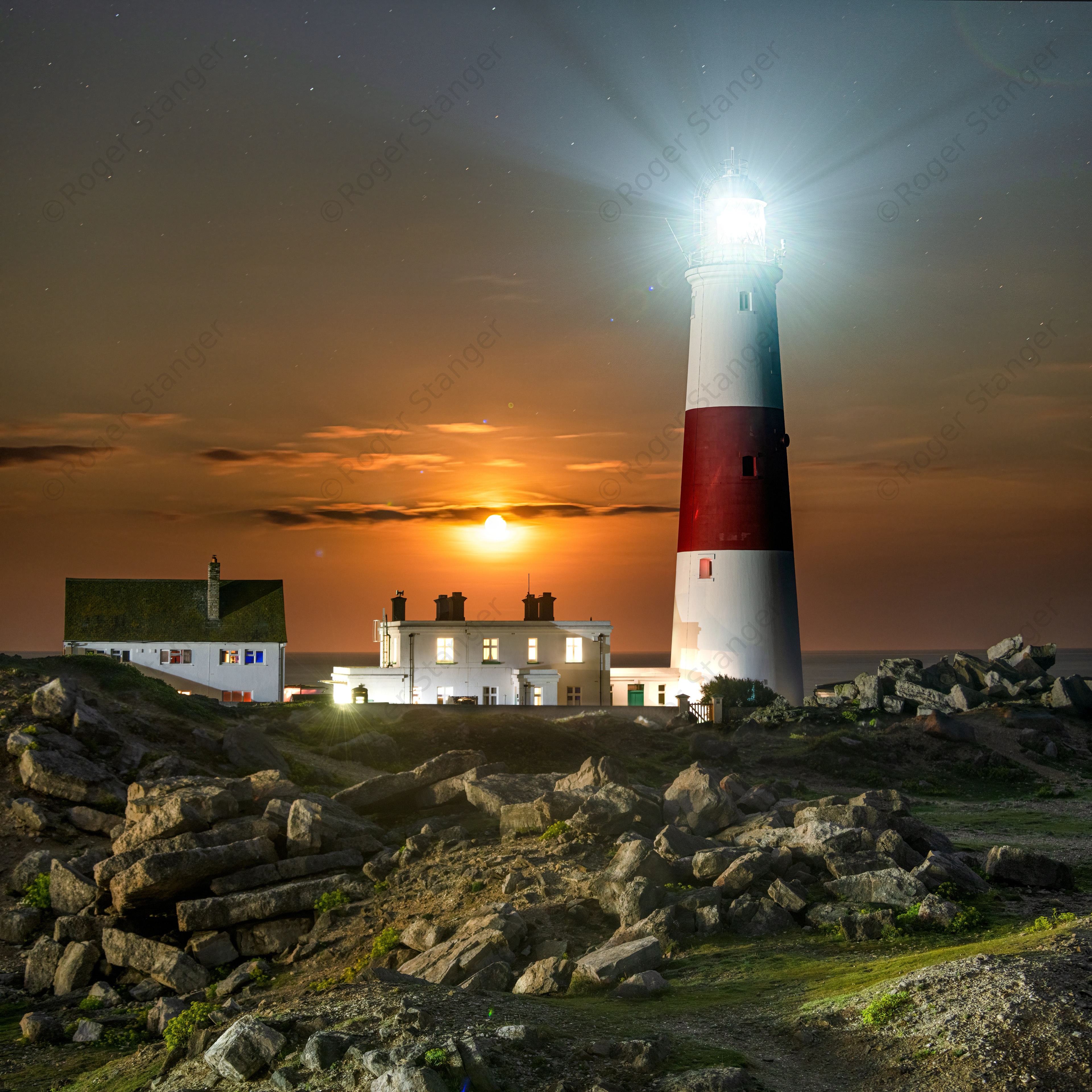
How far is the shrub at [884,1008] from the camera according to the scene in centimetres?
1077

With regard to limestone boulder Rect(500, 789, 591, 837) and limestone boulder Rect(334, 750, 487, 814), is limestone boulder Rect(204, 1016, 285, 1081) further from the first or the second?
limestone boulder Rect(334, 750, 487, 814)

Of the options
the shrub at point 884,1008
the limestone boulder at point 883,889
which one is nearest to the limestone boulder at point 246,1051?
the shrub at point 884,1008

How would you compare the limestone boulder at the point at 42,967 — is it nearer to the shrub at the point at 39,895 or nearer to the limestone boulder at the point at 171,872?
the limestone boulder at the point at 171,872

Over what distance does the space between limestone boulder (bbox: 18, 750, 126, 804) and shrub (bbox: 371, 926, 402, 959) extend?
28.7 feet

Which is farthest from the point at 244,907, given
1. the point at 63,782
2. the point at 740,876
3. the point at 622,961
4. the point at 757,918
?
the point at 757,918

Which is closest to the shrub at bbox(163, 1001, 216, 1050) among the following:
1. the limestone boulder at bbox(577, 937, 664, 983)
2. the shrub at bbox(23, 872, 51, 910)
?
the limestone boulder at bbox(577, 937, 664, 983)

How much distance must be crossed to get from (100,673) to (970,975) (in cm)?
2798

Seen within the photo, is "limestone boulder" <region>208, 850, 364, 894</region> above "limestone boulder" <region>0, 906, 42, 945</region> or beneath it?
→ above

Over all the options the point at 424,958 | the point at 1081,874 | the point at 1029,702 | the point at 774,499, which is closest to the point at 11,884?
the point at 424,958

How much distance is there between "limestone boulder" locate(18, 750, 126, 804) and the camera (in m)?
22.3

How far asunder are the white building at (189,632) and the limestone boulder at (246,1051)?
153ft

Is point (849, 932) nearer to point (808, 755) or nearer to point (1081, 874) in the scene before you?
point (1081, 874)

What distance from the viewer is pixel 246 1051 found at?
10.2 metres

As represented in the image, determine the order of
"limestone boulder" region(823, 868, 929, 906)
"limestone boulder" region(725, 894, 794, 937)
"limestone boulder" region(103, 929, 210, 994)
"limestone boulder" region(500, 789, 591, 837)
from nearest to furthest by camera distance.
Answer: "limestone boulder" region(725, 894, 794, 937) → "limestone boulder" region(823, 868, 929, 906) → "limestone boulder" region(103, 929, 210, 994) → "limestone boulder" region(500, 789, 591, 837)
